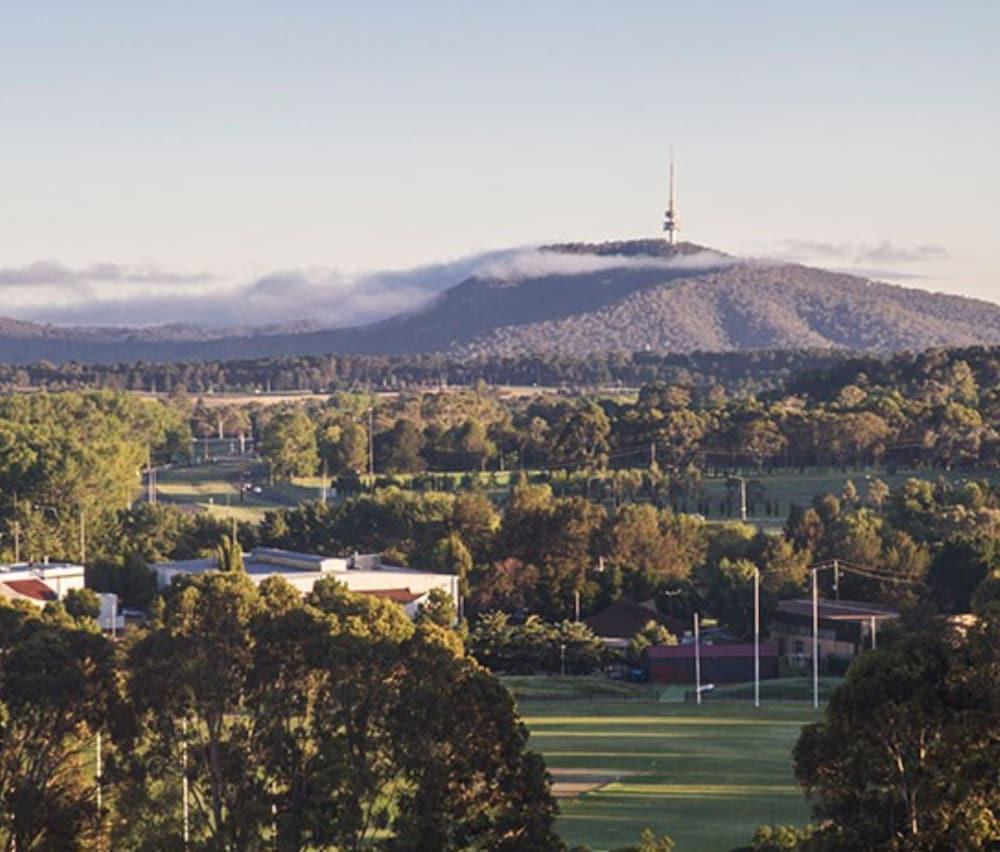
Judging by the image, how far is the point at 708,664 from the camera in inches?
2372

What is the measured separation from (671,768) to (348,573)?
86.0ft

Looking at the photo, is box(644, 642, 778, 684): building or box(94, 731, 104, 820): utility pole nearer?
box(94, 731, 104, 820): utility pole

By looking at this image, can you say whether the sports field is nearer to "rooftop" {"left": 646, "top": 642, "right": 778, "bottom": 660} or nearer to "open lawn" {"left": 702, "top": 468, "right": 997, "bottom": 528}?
"rooftop" {"left": 646, "top": 642, "right": 778, "bottom": 660}

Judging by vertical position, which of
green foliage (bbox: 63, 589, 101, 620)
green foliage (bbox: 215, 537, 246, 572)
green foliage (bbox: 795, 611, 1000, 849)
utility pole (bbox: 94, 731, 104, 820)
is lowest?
green foliage (bbox: 63, 589, 101, 620)

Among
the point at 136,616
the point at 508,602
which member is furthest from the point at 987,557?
the point at 136,616

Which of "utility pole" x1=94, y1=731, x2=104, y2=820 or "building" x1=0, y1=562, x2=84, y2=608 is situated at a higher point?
"utility pole" x1=94, y1=731, x2=104, y2=820

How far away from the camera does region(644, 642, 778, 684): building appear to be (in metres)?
59.7

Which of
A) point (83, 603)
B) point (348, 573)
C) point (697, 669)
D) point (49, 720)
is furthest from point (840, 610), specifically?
point (49, 720)

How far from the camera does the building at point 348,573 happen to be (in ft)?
219

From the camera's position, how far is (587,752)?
4562 centimetres

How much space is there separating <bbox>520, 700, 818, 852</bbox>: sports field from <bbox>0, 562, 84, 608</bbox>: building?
1683 centimetres

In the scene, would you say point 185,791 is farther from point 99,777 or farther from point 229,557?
point 229,557

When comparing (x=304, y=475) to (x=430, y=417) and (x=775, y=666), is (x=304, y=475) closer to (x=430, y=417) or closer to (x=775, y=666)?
(x=430, y=417)

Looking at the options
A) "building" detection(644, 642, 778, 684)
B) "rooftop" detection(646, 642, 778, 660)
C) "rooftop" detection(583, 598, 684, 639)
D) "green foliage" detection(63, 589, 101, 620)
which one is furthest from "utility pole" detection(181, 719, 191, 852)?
"rooftop" detection(583, 598, 684, 639)
